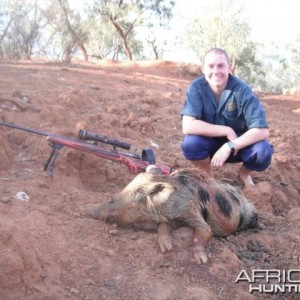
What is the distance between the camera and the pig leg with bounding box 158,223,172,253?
118 inches

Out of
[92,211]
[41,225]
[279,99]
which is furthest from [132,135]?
[279,99]

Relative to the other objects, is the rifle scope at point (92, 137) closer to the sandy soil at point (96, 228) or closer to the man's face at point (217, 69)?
the sandy soil at point (96, 228)

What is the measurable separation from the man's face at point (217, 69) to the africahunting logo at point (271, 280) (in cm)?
171

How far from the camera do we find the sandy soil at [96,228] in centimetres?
262

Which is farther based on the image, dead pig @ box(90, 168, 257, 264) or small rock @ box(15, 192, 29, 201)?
small rock @ box(15, 192, 29, 201)

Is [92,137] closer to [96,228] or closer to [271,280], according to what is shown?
[96,228]

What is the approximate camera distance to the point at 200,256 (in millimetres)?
2975

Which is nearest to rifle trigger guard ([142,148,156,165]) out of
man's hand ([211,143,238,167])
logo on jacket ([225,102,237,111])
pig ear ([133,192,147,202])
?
man's hand ([211,143,238,167])

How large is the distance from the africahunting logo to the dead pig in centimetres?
35

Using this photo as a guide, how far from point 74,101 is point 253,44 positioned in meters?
19.1

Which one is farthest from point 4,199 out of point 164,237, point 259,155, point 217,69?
point 259,155

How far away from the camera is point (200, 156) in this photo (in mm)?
4191

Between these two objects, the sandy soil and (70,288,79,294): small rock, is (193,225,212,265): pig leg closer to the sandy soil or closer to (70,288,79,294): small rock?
the sandy soil

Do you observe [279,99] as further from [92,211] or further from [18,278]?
[18,278]
